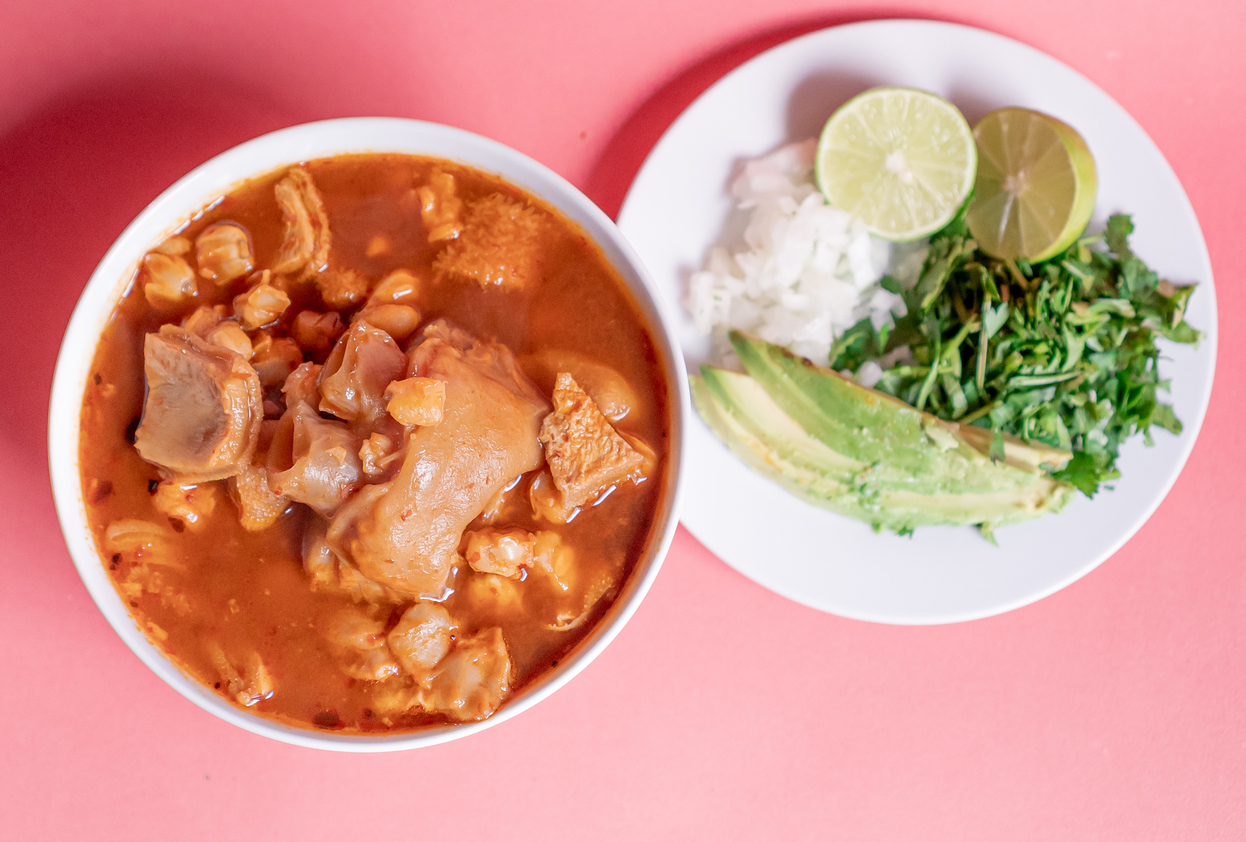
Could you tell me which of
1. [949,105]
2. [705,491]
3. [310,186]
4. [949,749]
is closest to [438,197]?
[310,186]

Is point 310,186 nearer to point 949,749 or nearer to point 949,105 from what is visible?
point 949,105

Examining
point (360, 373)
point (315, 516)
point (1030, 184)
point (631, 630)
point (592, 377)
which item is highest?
point (1030, 184)

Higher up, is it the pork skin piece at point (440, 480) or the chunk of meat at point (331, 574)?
the pork skin piece at point (440, 480)

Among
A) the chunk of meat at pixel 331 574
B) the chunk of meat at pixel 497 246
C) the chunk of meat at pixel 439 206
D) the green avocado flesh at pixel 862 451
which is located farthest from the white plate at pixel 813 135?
the chunk of meat at pixel 331 574

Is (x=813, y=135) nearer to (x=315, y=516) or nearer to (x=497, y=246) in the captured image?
(x=497, y=246)

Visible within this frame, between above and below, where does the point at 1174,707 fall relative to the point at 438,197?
below

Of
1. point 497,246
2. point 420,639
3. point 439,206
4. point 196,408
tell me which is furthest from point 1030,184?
point 196,408

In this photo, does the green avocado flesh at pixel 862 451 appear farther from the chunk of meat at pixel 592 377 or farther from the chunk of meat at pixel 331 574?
the chunk of meat at pixel 331 574
